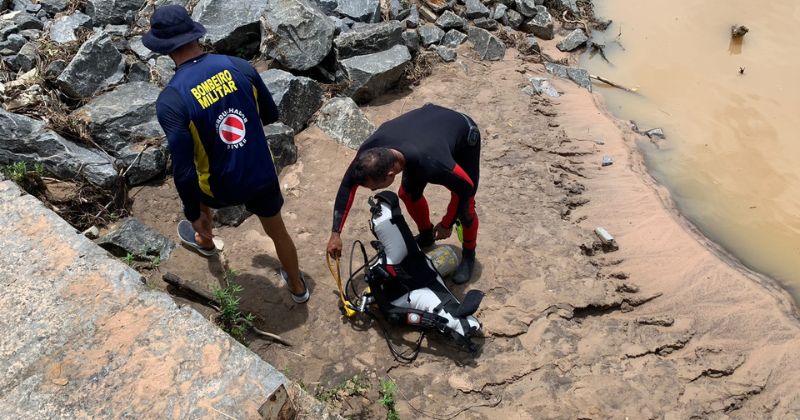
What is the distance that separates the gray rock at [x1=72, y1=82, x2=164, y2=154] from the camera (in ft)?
15.3

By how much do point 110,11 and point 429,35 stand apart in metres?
3.95

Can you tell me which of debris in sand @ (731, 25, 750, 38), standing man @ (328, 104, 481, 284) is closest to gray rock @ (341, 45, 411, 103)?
standing man @ (328, 104, 481, 284)

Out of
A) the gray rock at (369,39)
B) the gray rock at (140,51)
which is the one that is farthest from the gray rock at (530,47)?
the gray rock at (140,51)

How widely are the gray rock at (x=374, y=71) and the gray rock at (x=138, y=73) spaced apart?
2.07m

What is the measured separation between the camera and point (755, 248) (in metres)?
5.23

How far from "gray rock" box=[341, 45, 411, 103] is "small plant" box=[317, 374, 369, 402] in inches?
145

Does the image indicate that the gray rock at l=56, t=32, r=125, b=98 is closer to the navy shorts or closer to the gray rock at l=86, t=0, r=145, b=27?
the gray rock at l=86, t=0, r=145, b=27

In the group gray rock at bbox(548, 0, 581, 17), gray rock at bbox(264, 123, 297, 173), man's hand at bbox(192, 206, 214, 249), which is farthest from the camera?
gray rock at bbox(548, 0, 581, 17)

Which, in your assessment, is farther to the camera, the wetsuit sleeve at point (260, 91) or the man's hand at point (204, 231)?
the man's hand at point (204, 231)

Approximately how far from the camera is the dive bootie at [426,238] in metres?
4.43

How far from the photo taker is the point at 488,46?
302 inches

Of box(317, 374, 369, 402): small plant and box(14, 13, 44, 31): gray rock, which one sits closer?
box(317, 374, 369, 402): small plant

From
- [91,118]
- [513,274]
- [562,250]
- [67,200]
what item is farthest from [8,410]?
[562,250]

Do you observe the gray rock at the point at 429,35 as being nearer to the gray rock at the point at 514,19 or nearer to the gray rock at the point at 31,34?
the gray rock at the point at 514,19
